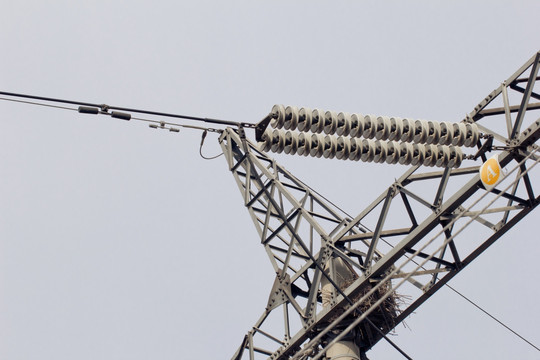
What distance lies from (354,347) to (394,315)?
2.94 feet

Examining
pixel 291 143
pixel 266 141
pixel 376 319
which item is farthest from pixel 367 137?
pixel 376 319

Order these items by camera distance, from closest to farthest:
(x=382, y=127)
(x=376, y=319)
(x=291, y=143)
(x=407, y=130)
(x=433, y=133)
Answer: (x=382, y=127) < (x=407, y=130) < (x=291, y=143) < (x=433, y=133) < (x=376, y=319)

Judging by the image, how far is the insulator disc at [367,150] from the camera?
1484cm

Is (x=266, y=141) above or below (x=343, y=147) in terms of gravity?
above

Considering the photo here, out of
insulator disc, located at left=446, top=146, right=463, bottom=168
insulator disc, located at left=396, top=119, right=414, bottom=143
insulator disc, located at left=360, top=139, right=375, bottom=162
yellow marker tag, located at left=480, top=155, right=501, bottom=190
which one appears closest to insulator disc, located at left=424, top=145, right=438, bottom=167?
insulator disc, located at left=446, top=146, right=463, bottom=168

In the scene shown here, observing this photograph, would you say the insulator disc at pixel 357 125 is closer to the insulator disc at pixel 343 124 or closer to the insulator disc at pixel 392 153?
the insulator disc at pixel 343 124

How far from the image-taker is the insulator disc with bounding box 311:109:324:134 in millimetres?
14250

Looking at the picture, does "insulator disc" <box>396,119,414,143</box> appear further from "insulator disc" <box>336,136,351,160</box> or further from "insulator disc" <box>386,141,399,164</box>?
"insulator disc" <box>336,136,351,160</box>

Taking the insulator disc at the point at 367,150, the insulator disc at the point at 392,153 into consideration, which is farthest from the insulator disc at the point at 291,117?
the insulator disc at the point at 392,153

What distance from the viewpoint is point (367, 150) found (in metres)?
14.8

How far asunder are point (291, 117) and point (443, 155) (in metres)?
2.62

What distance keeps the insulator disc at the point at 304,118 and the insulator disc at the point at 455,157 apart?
246cm

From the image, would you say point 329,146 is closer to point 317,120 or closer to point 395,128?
point 317,120

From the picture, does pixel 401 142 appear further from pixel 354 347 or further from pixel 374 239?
pixel 354 347
